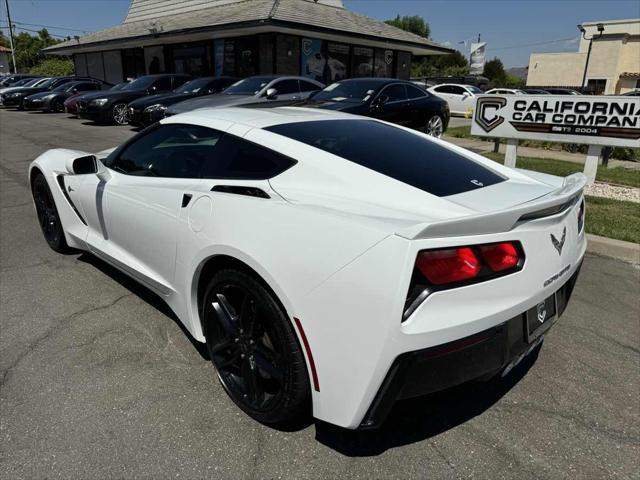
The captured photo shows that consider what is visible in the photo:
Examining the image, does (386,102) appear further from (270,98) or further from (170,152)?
(170,152)

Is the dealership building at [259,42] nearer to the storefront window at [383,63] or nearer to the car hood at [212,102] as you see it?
the storefront window at [383,63]

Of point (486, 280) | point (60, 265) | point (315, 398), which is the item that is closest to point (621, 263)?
point (486, 280)

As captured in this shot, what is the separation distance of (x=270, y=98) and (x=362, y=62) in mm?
14809

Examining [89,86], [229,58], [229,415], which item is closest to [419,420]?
[229,415]

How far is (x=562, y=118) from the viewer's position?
7.38m

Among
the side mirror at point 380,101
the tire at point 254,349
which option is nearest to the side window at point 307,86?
the side mirror at point 380,101

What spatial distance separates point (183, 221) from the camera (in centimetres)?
256

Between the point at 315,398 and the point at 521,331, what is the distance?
887mm

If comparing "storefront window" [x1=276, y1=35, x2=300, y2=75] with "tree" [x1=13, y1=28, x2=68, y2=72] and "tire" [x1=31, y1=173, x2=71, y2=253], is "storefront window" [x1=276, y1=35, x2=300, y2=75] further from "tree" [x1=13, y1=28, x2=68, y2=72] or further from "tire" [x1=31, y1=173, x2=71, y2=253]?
"tree" [x1=13, y1=28, x2=68, y2=72]

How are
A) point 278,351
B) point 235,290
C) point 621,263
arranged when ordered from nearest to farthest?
point 278,351 < point 235,290 < point 621,263

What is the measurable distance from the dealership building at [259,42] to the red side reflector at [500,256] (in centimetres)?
1755

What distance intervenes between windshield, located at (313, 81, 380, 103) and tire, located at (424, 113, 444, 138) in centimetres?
178

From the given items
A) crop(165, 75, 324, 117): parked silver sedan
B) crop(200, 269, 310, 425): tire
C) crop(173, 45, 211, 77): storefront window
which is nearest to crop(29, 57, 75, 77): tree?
crop(173, 45, 211, 77): storefront window

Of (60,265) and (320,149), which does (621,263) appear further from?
(60,265)
